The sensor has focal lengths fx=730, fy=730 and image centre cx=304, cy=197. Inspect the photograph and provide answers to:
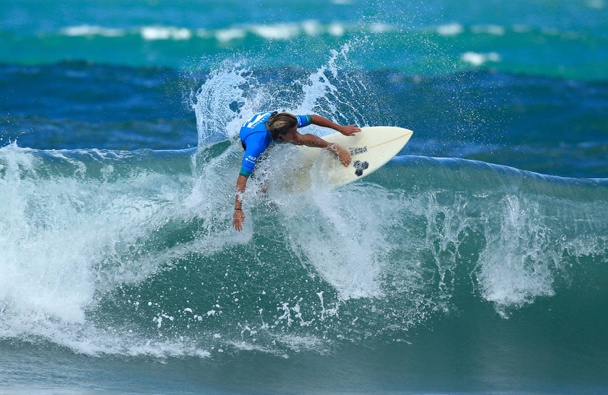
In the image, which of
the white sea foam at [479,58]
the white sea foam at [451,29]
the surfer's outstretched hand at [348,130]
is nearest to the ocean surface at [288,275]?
the surfer's outstretched hand at [348,130]

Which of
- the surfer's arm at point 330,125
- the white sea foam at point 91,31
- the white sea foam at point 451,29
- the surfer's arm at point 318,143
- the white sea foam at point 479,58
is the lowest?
the surfer's arm at point 318,143

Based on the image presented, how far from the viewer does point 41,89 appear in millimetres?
12109

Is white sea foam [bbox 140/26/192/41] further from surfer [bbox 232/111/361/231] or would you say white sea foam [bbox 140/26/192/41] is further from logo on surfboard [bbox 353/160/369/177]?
surfer [bbox 232/111/361/231]

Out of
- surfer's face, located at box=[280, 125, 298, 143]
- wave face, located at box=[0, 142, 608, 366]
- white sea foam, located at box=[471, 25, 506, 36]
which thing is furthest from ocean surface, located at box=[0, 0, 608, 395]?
white sea foam, located at box=[471, 25, 506, 36]

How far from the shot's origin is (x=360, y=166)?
6.50 m

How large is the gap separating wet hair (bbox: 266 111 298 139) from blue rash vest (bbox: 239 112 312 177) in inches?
2.8

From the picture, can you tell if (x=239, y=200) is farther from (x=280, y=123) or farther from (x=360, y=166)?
(x=360, y=166)

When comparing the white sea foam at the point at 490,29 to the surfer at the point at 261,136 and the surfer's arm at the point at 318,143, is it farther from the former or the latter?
the surfer at the point at 261,136

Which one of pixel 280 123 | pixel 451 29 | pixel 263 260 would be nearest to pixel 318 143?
pixel 280 123

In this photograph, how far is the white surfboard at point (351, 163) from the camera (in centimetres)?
648

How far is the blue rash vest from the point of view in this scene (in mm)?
5688

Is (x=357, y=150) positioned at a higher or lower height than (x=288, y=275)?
higher

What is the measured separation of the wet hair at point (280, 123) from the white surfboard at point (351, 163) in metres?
0.71

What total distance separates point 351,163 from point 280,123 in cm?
107
